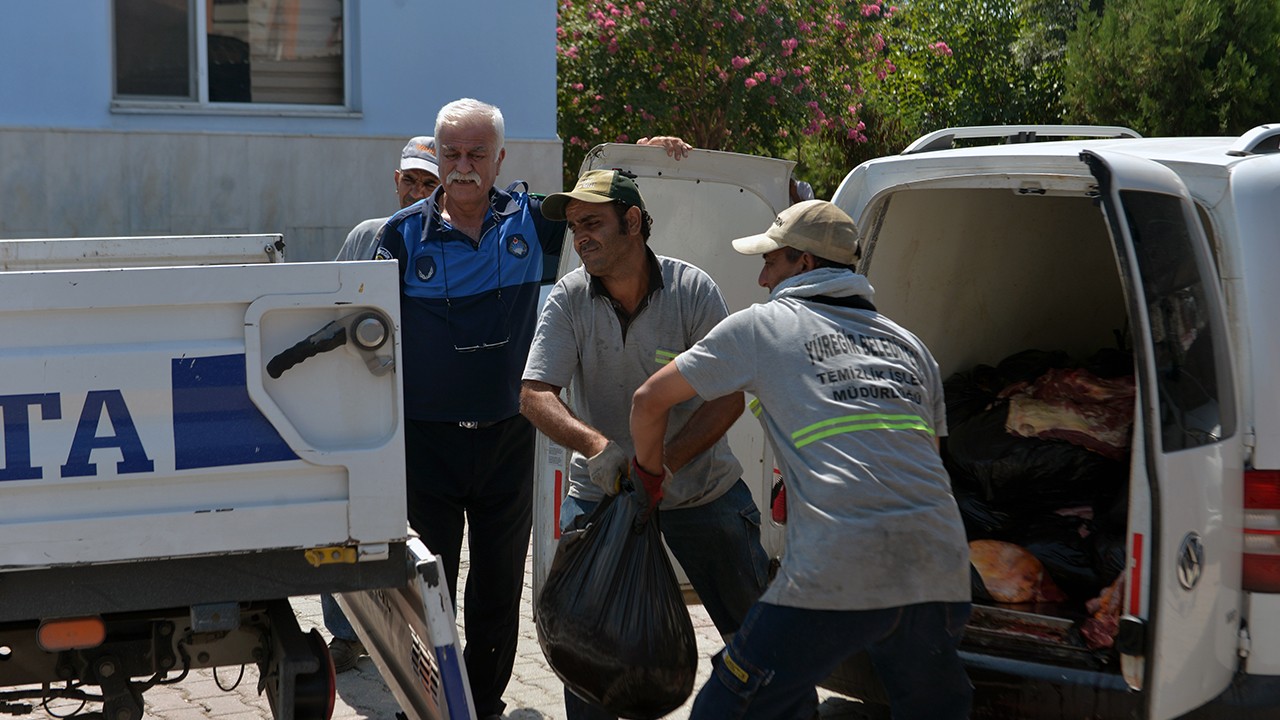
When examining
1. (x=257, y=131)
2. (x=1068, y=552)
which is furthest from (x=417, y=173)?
(x=257, y=131)

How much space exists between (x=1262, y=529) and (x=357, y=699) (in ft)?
10.1

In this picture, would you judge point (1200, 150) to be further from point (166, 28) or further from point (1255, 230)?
point (166, 28)

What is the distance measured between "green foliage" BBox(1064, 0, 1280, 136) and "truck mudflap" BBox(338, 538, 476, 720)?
524 inches

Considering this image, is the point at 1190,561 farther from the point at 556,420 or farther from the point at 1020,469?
the point at 556,420

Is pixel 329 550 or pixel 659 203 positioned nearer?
pixel 329 550

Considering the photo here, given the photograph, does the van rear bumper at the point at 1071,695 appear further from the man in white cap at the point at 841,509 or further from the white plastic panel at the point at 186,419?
the white plastic panel at the point at 186,419

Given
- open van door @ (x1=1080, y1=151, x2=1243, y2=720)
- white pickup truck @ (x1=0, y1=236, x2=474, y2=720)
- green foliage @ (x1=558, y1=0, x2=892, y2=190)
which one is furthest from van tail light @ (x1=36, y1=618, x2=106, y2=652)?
green foliage @ (x1=558, y1=0, x2=892, y2=190)

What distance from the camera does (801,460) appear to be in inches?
127

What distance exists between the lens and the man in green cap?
396cm

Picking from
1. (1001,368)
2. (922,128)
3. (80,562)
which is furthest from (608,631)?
(922,128)

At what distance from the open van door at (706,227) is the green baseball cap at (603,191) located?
0.64 m

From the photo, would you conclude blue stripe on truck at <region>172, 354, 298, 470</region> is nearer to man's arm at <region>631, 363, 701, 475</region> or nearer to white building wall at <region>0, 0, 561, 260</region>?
man's arm at <region>631, 363, 701, 475</region>

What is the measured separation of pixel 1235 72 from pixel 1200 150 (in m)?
11.9

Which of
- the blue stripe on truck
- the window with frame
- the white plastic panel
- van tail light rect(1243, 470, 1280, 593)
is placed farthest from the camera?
the window with frame
